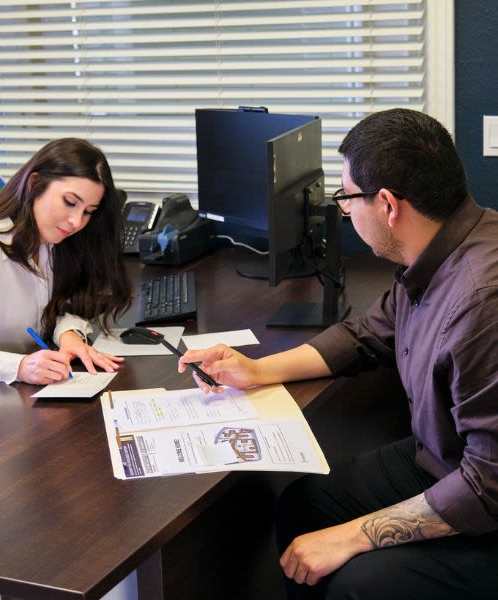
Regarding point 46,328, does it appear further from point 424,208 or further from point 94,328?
point 424,208

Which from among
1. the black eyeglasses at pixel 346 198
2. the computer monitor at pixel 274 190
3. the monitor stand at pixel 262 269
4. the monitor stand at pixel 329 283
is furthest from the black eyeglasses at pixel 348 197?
the monitor stand at pixel 262 269

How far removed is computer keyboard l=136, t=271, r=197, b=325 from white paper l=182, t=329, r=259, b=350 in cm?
14

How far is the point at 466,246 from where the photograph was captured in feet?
5.58

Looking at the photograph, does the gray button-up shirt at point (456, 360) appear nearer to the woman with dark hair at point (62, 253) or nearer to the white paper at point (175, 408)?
the white paper at point (175, 408)

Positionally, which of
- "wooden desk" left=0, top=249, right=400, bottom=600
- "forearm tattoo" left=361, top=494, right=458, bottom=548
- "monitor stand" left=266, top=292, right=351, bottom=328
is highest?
"monitor stand" left=266, top=292, right=351, bottom=328

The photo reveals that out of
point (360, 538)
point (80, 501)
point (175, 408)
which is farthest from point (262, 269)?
point (80, 501)

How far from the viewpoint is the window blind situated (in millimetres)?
2949

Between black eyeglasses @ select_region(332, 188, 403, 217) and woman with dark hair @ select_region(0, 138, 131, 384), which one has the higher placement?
black eyeglasses @ select_region(332, 188, 403, 217)

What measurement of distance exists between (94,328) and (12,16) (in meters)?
1.53

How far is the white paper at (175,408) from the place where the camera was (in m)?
1.82

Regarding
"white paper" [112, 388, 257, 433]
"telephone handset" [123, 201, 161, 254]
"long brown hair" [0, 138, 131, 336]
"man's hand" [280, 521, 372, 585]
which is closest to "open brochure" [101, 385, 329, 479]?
"white paper" [112, 388, 257, 433]

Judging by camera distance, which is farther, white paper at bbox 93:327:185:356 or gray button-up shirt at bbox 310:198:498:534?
white paper at bbox 93:327:185:356

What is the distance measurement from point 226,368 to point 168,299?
2.03ft

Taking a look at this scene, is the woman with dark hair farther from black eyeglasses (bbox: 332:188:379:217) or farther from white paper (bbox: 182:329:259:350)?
black eyeglasses (bbox: 332:188:379:217)
